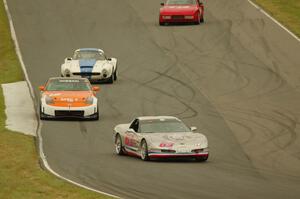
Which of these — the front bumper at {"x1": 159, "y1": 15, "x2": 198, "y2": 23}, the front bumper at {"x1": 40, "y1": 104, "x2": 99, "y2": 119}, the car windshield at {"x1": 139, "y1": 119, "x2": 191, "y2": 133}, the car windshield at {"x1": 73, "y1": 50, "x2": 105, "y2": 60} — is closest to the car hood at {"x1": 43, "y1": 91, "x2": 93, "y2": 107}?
the front bumper at {"x1": 40, "y1": 104, "x2": 99, "y2": 119}

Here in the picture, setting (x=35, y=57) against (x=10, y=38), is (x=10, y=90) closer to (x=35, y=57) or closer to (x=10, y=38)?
(x=35, y=57)

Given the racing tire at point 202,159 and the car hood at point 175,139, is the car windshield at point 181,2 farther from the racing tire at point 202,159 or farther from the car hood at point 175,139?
the racing tire at point 202,159

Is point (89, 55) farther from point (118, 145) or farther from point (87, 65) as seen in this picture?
point (118, 145)

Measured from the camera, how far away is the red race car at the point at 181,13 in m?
51.5

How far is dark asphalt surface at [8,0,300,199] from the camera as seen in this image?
2138cm

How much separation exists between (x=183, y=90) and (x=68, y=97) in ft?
21.3

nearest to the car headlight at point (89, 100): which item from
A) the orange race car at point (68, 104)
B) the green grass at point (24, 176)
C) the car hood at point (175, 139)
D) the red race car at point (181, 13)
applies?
the orange race car at point (68, 104)

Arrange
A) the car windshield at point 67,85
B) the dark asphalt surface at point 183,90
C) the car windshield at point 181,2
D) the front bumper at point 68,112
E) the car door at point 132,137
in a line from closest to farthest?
the dark asphalt surface at point 183,90 → the car door at point 132,137 → the front bumper at point 68,112 → the car windshield at point 67,85 → the car windshield at point 181,2

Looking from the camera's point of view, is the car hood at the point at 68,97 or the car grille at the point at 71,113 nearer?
the car grille at the point at 71,113

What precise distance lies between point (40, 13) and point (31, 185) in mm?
37070

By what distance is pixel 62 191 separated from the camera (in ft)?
60.0

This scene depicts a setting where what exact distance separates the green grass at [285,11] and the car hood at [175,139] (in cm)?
2379

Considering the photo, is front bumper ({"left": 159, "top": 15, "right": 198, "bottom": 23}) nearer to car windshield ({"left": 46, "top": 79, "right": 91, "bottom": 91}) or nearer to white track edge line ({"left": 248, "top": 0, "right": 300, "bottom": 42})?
white track edge line ({"left": 248, "top": 0, "right": 300, "bottom": 42})

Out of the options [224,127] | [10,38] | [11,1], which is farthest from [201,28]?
[224,127]
